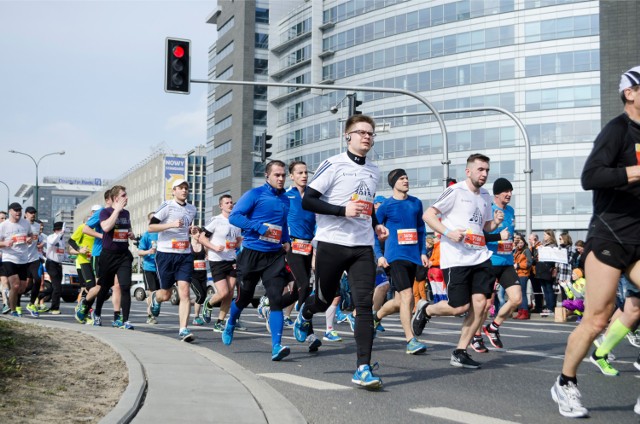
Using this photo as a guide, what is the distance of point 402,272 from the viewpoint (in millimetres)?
10914

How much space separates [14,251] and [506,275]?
31.5ft

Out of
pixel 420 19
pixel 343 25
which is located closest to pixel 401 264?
pixel 420 19

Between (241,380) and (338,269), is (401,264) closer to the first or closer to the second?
(338,269)

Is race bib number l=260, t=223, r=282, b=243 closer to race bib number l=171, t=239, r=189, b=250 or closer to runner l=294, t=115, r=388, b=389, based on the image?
runner l=294, t=115, r=388, b=389

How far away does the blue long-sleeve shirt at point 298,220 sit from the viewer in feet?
39.3

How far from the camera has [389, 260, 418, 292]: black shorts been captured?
35.5ft

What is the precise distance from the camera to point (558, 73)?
63875 millimetres

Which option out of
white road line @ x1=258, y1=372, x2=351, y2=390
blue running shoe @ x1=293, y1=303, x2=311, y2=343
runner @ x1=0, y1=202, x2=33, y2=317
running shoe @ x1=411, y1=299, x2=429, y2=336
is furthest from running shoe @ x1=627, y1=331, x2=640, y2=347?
runner @ x1=0, y1=202, x2=33, y2=317

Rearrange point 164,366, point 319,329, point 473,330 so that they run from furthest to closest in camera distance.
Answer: point 319,329 → point 473,330 → point 164,366

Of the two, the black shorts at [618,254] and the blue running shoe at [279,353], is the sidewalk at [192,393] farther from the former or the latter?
the black shorts at [618,254]

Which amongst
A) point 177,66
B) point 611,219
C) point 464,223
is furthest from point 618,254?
point 177,66

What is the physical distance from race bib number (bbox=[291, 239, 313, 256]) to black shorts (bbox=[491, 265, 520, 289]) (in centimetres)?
248

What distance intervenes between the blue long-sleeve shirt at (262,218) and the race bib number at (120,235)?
12.8 ft

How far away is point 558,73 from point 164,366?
60.1 m
